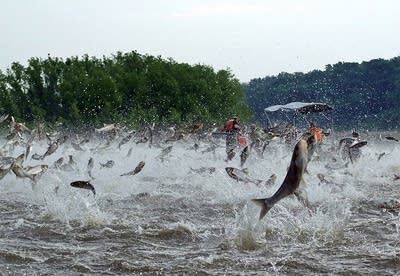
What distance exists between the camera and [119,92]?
50.8 m

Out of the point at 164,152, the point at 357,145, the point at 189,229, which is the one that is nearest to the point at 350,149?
the point at 357,145

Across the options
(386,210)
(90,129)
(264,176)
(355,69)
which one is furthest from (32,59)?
(355,69)

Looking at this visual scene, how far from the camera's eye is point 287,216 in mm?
10016

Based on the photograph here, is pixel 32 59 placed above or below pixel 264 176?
above

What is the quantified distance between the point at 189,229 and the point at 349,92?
305 feet

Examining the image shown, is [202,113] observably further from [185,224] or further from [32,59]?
[185,224]

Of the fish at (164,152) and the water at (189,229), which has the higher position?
the fish at (164,152)

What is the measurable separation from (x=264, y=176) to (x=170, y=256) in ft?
31.5

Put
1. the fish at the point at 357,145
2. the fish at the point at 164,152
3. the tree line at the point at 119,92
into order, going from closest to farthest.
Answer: the fish at the point at 357,145 < the fish at the point at 164,152 < the tree line at the point at 119,92

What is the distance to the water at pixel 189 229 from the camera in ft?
24.6

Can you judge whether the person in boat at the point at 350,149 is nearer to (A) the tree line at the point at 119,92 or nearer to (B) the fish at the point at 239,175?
(B) the fish at the point at 239,175

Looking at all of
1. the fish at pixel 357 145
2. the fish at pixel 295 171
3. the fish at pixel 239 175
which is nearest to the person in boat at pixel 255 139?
the fish at pixel 357 145

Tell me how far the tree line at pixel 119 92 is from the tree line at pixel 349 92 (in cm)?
3758

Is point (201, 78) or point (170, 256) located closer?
A: point (170, 256)
